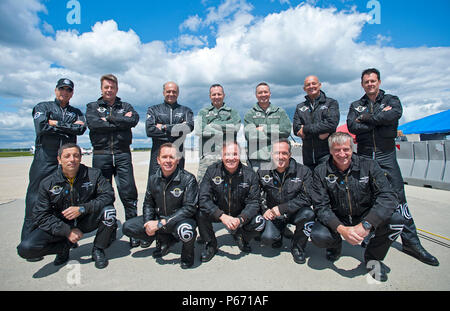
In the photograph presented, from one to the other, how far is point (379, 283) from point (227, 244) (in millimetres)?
1974

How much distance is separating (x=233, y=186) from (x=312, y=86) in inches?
86.8

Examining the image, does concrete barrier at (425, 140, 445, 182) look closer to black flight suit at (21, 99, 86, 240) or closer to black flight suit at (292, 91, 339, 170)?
black flight suit at (292, 91, 339, 170)

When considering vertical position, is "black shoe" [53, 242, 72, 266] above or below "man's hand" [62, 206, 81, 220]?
below

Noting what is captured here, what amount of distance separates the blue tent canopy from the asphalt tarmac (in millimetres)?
14179

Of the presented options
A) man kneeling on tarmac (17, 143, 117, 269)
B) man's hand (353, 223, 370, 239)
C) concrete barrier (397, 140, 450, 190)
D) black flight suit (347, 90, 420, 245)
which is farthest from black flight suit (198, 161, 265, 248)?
concrete barrier (397, 140, 450, 190)

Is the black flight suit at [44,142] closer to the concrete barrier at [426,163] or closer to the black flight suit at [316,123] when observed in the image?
Result: the black flight suit at [316,123]

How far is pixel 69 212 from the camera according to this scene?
2994 millimetres

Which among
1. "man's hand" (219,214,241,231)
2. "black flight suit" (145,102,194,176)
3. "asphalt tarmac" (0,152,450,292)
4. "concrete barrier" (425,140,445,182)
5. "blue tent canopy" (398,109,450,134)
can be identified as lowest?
"asphalt tarmac" (0,152,450,292)

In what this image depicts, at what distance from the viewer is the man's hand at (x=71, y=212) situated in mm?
2982

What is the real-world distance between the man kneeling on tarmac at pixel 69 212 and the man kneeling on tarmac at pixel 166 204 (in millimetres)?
365

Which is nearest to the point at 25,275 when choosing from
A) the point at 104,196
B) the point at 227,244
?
the point at 104,196

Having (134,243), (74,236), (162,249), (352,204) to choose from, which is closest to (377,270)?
(352,204)

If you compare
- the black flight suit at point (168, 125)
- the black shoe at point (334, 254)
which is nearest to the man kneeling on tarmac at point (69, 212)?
the black flight suit at point (168, 125)

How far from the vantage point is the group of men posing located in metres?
2.91
